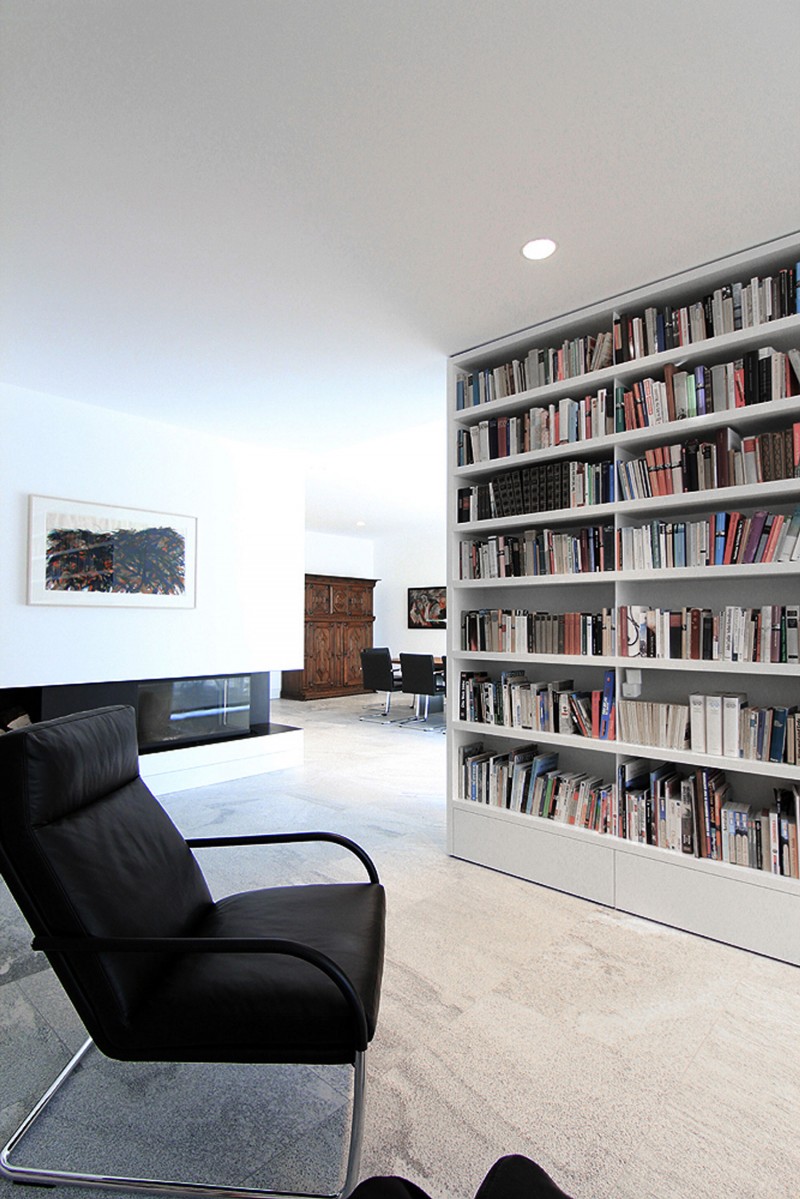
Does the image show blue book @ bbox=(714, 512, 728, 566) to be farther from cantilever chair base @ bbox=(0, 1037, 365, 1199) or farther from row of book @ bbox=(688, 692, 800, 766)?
cantilever chair base @ bbox=(0, 1037, 365, 1199)

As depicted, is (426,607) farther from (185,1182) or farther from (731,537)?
(185,1182)

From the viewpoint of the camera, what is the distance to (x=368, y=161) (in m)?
2.02

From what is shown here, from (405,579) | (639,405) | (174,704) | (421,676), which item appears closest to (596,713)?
(639,405)

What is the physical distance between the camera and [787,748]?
2.35 m

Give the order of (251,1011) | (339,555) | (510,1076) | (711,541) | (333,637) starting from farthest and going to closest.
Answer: (339,555)
(333,637)
(711,541)
(510,1076)
(251,1011)

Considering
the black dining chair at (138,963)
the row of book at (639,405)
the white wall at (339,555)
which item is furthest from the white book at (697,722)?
the white wall at (339,555)

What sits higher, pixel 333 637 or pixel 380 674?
pixel 333 637

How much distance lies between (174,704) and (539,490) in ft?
10.8

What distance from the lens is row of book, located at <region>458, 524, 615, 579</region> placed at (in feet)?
9.57

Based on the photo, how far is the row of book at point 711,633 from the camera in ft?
7.80

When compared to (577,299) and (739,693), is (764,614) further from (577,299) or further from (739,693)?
(577,299)

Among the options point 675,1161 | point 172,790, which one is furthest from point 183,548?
point 675,1161

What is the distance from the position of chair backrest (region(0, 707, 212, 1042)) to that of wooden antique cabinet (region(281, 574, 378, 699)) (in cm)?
848

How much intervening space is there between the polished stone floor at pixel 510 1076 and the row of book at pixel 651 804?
1.14 ft
